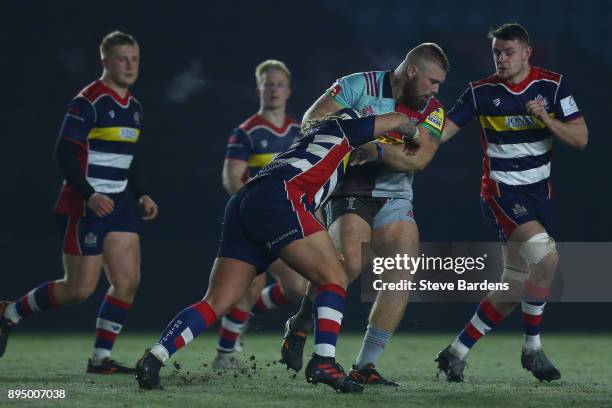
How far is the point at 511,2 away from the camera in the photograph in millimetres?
11867

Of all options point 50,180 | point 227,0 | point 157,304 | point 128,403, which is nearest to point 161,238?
point 157,304

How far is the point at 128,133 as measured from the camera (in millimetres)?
6664

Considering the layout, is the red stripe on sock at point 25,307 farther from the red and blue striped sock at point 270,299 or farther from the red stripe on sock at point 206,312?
the red stripe on sock at point 206,312

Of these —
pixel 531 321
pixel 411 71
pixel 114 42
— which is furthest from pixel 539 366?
pixel 114 42

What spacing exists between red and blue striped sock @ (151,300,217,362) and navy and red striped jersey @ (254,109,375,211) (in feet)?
2.15

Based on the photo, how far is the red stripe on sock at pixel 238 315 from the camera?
688cm

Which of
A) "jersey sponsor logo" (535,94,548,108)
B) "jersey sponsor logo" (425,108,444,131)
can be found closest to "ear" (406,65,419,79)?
"jersey sponsor logo" (425,108,444,131)

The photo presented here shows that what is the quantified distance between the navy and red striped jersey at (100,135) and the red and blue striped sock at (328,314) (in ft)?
7.19

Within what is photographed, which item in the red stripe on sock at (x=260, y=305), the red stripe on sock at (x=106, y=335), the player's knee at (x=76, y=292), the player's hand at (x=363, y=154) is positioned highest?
the player's hand at (x=363, y=154)

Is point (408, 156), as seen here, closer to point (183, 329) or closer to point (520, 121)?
point (520, 121)

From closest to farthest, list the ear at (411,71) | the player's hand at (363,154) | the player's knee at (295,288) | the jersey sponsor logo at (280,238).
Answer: the jersey sponsor logo at (280,238)
the player's hand at (363,154)
the ear at (411,71)
the player's knee at (295,288)

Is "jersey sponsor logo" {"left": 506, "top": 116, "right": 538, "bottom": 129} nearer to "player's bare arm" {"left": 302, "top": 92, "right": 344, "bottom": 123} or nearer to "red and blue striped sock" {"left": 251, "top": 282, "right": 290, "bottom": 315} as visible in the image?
"player's bare arm" {"left": 302, "top": 92, "right": 344, "bottom": 123}

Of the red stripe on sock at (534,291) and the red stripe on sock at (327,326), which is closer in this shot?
the red stripe on sock at (327,326)

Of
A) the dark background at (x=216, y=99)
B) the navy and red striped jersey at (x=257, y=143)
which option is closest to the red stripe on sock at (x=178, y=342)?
the navy and red striped jersey at (x=257, y=143)
